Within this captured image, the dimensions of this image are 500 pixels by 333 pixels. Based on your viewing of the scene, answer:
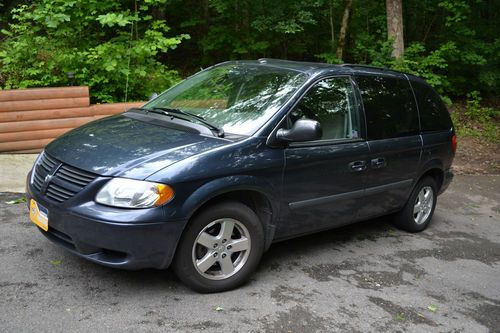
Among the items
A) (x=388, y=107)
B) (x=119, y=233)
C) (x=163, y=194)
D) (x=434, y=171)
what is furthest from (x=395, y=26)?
(x=119, y=233)

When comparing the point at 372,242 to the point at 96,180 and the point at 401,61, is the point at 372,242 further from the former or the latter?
the point at 401,61

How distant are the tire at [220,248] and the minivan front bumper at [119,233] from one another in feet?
0.48

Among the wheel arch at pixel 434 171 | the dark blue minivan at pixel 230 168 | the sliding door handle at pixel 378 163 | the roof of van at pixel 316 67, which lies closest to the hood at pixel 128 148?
the dark blue minivan at pixel 230 168

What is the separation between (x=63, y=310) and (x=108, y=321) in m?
0.34

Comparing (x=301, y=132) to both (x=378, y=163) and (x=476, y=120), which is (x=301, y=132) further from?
(x=476, y=120)

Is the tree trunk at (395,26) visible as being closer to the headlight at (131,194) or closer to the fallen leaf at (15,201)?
A: the fallen leaf at (15,201)

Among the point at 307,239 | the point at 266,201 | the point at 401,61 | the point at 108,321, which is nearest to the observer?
the point at 108,321

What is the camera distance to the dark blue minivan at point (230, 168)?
11.7ft

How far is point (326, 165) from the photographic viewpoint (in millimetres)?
4547

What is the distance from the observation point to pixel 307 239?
17.9 ft

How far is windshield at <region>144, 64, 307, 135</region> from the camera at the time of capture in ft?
14.2

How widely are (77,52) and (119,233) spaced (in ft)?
19.5

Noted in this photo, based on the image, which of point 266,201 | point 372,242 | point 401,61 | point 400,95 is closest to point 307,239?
point 372,242

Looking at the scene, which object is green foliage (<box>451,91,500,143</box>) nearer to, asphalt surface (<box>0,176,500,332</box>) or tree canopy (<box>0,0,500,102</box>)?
tree canopy (<box>0,0,500,102</box>)
